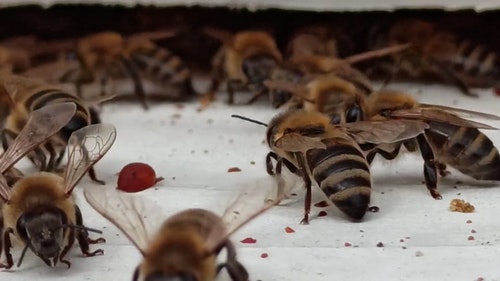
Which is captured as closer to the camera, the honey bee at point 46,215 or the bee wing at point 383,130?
the honey bee at point 46,215

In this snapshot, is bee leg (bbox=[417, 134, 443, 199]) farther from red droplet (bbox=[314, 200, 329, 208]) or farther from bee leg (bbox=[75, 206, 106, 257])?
bee leg (bbox=[75, 206, 106, 257])

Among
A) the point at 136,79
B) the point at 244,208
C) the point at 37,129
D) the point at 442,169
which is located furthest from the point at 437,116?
the point at 136,79

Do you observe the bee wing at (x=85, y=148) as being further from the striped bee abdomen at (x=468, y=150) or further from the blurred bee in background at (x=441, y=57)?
the blurred bee in background at (x=441, y=57)

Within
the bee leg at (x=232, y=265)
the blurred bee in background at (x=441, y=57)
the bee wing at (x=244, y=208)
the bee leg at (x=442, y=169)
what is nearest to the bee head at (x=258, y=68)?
the blurred bee in background at (x=441, y=57)

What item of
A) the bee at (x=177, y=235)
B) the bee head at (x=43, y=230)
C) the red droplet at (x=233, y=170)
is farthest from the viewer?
the red droplet at (x=233, y=170)

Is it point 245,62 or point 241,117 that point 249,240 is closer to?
point 241,117

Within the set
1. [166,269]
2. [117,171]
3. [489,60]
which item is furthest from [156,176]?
[489,60]

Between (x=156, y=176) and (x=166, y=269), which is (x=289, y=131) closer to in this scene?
(x=156, y=176)

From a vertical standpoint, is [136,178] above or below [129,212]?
below
